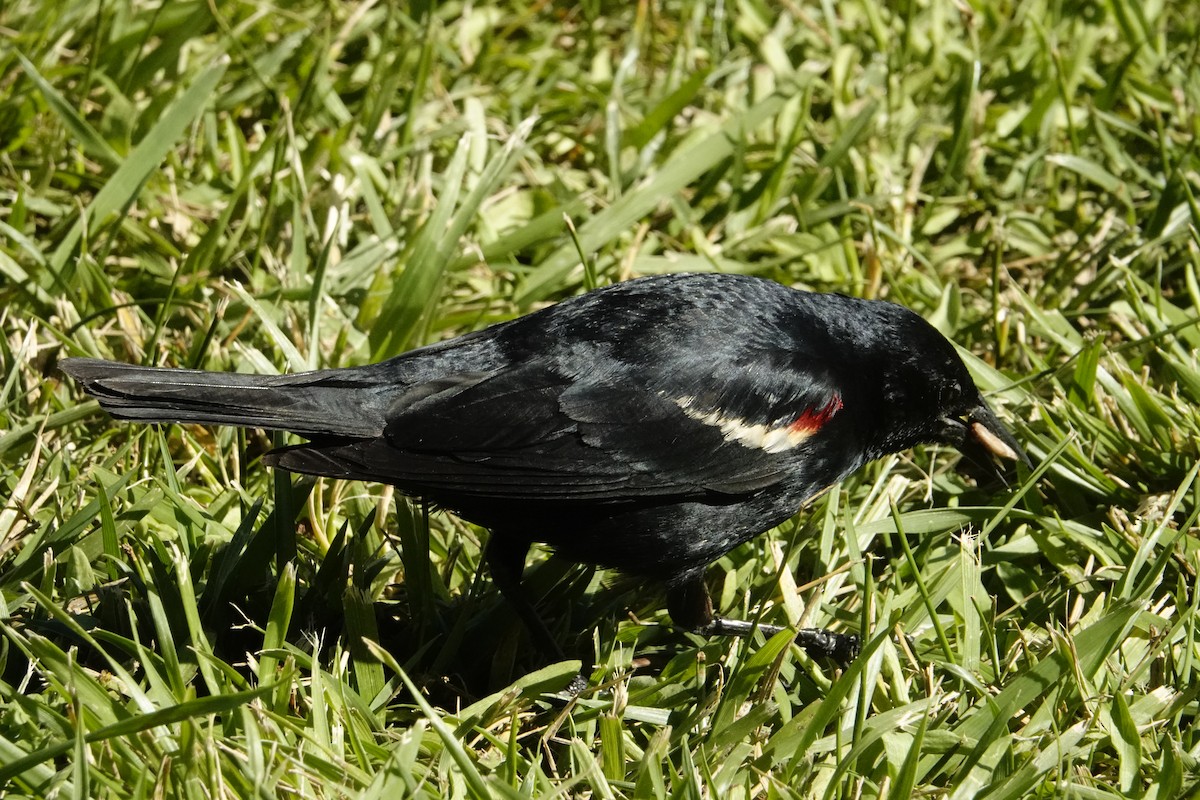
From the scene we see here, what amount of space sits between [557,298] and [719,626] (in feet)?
5.86

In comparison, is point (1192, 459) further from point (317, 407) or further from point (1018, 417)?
point (317, 407)

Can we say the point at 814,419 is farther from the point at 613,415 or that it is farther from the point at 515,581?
the point at 515,581

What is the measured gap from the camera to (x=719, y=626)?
12.4 ft

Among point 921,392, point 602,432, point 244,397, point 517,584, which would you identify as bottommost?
point 517,584

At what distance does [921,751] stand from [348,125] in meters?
3.51

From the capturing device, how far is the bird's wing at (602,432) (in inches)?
131

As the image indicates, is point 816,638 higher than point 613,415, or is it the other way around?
point 613,415

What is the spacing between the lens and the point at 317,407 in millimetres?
3387

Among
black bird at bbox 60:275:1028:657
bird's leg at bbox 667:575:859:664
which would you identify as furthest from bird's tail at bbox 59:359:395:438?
bird's leg at bbox 667:575:859:664

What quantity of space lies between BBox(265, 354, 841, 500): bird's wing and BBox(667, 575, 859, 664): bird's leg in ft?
1.11

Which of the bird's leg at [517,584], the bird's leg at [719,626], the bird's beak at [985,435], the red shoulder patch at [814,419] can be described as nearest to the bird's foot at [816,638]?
the bird's leg at [719,626]

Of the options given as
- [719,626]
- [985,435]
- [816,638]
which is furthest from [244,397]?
[985,435]

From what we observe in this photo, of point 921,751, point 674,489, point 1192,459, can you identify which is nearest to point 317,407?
point 674,489

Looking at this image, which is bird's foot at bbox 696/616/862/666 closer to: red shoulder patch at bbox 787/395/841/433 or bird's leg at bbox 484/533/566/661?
bird's leg at bbox 484/533/566/661
